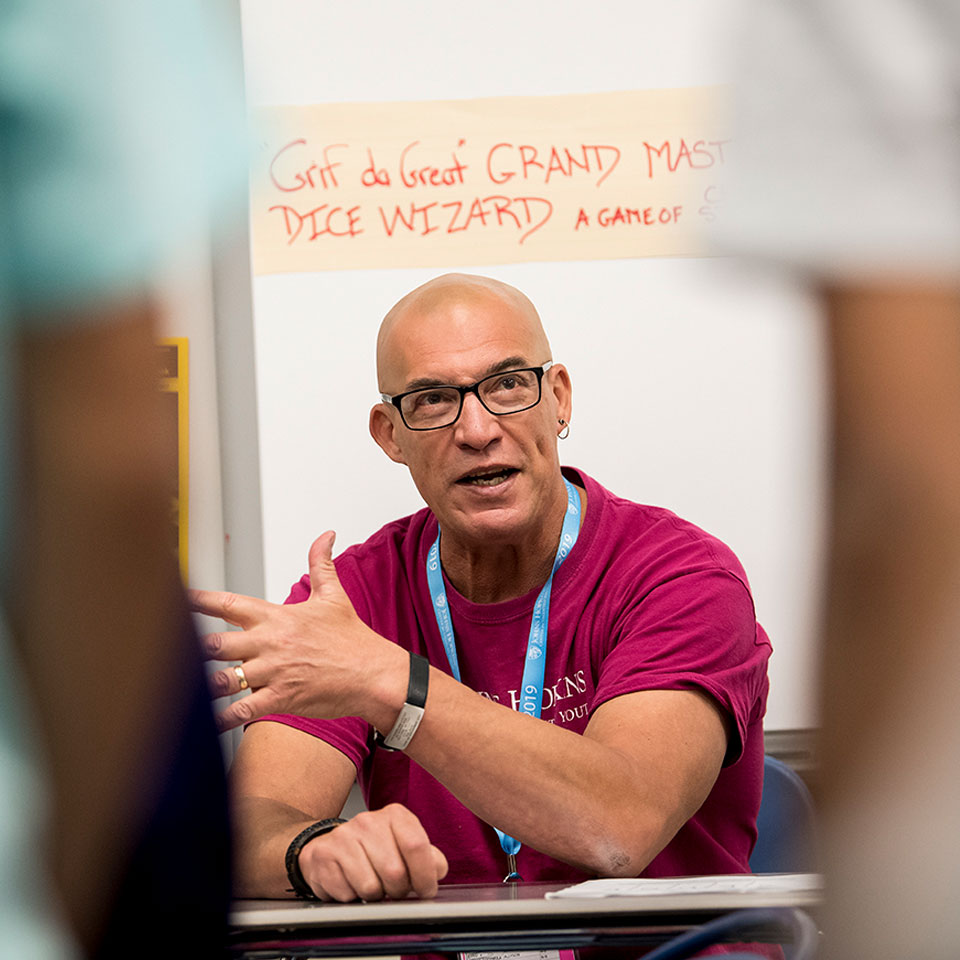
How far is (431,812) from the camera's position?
1.48 m

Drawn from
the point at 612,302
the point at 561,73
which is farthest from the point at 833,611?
the point at 561,73

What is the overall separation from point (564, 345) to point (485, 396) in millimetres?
398

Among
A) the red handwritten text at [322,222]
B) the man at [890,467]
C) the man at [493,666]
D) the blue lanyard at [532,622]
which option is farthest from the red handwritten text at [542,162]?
the man at [890,467]

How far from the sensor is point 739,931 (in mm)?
801

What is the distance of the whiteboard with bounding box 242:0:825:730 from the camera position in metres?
1.98

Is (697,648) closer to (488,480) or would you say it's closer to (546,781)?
(546,781)

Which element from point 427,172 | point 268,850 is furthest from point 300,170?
point 268,850

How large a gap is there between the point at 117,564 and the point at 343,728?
3.94 feet

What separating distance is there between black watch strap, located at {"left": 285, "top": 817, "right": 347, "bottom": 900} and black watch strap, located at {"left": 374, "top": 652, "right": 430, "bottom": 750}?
0.37 ft

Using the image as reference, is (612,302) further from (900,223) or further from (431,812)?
(900,223)

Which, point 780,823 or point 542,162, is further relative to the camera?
point 542,162

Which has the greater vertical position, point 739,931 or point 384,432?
point 384,432

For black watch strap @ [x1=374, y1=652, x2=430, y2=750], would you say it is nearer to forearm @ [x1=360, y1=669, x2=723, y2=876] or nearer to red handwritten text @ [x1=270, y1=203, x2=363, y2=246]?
forearm @ [x1=360, y1=669, x2=723, y2=876]

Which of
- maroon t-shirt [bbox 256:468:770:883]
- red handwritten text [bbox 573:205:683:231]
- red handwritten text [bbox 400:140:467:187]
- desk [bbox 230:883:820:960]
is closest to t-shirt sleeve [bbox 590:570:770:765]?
maroon t-shirt [bbox 256:468:770:883]
